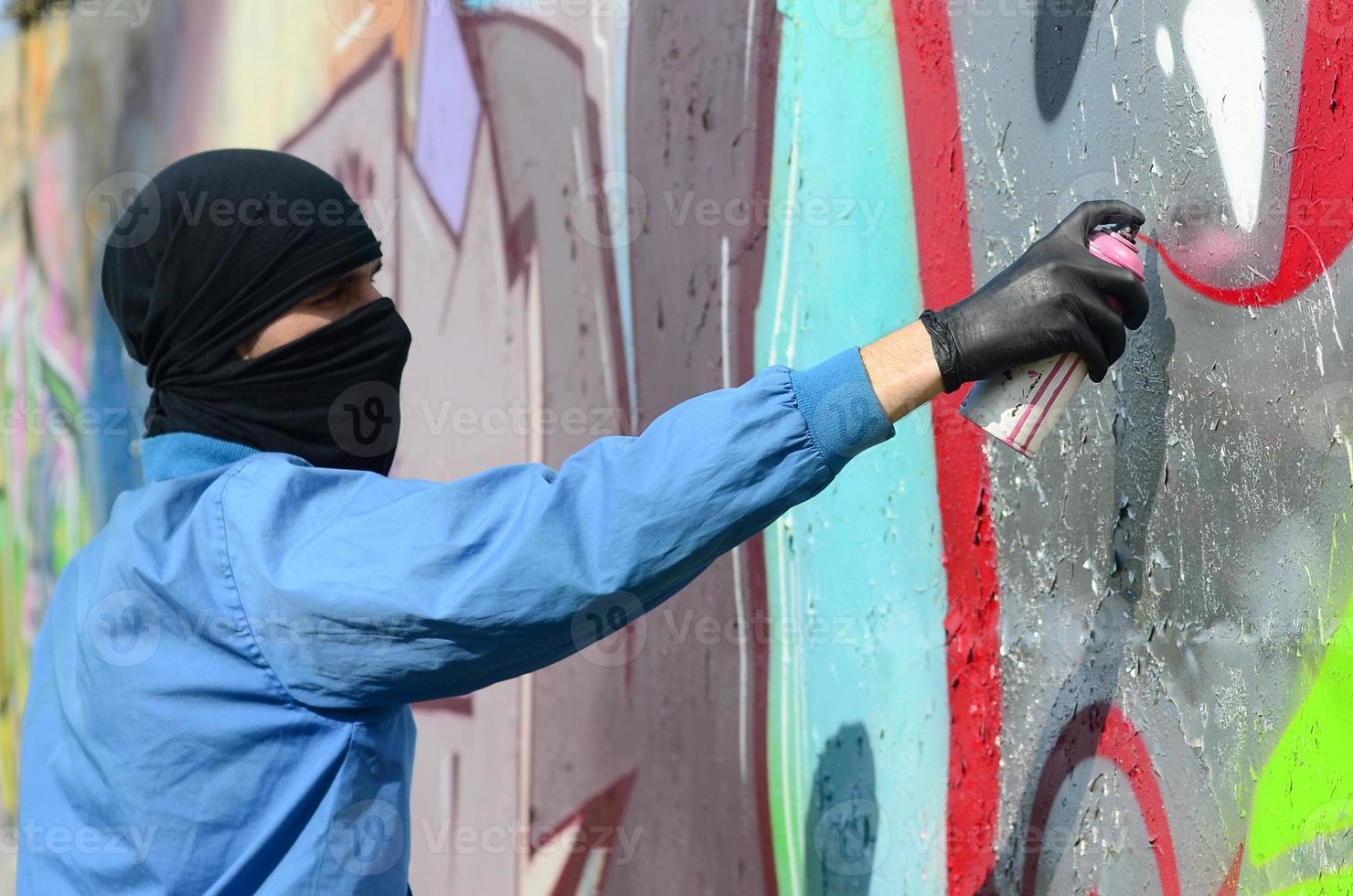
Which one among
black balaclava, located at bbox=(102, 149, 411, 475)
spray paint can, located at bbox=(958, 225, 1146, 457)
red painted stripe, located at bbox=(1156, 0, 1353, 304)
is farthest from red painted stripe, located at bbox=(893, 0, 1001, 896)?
black balaclava, located at bbox=(102, 149, 411, 475)

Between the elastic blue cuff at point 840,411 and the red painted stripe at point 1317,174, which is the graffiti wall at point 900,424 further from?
the elastic blue cuff at point 840,411

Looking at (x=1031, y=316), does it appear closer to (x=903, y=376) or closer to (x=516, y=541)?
(x=903, y=376)

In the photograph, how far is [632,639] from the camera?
2.86 meters

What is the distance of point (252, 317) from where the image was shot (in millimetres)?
1725

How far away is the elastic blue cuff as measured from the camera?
1352 millimetres

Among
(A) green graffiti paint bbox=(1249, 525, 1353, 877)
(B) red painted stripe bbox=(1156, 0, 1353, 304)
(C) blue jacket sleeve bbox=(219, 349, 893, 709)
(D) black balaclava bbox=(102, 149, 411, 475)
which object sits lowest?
(A) green graffiti paint bbox=(1249, 525, 1353, 877)

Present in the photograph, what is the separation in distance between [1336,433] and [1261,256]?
11.1 inches

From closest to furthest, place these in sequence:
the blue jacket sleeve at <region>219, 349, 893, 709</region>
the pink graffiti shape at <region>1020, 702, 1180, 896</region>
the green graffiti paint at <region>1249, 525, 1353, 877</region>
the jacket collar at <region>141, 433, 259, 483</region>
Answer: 1. the blue jacket sleeve at <region>219, 349, 893, 709</region>
2. the jacket collar at <region>141, 433, 259, 483</region>
3. the green graffiti paint at <region>1249, 525, 1353, 877</region>
4. the pink graffiti shape at <region>1020, 702, 1180, 896</region>

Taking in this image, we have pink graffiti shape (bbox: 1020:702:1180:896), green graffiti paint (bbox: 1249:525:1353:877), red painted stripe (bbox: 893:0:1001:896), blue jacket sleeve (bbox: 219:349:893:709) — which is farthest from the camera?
red painted stripe (bbox: 893:0:1001:896)

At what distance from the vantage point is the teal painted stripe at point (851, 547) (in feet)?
7.21

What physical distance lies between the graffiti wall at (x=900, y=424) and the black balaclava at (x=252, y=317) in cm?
91

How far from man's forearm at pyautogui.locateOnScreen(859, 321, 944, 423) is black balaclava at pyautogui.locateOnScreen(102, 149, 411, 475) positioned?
0.75m

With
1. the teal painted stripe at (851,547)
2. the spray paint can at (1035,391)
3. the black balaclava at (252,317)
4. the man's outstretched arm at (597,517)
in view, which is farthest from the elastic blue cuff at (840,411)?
the teal painted stripe at (851,547)

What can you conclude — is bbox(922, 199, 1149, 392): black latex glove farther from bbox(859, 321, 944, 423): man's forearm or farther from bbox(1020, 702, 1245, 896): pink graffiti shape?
bbox(1020, 702, 1245, 896): pink graffiti shape
